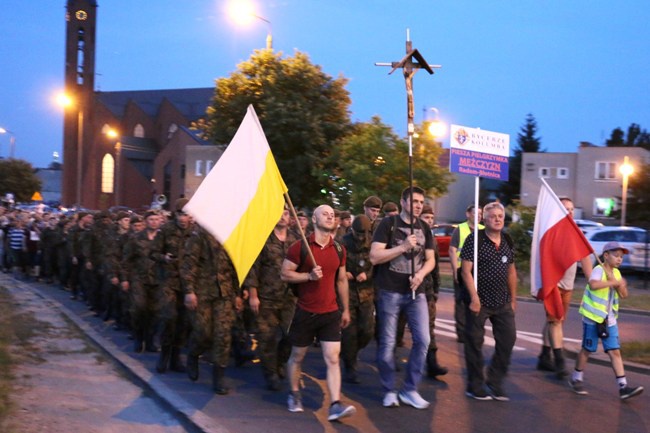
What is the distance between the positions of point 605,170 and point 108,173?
154 ft

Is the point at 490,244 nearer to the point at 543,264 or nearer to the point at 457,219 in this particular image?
the point at 543,264

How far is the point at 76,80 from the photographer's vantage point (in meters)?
75.6

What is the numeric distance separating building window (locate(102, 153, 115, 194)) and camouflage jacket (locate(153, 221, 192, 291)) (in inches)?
2752

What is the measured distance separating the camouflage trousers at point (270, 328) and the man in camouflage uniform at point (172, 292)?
1298 mm

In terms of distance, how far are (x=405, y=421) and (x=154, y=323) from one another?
439cm

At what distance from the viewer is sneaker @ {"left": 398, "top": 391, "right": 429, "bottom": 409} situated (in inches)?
282

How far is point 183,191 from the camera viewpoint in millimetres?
67062

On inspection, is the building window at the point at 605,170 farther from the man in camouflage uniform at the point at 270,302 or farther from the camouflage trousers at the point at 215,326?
the camouflage trousers at the point at 215,326

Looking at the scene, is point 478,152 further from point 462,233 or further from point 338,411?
point 338,411

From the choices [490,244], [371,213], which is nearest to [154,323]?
[371,213]

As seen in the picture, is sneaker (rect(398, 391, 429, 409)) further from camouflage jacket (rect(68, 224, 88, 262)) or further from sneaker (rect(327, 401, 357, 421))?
camouflage jacket (rect(68, 224, 88, 262))

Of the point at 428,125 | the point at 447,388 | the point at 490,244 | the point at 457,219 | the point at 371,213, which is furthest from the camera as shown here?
the point at 457,219

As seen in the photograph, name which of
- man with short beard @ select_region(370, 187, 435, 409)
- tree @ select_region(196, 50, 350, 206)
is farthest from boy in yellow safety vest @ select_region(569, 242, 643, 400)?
tree @ select_region(196, 50, 350, 206)

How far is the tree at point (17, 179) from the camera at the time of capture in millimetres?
82875
